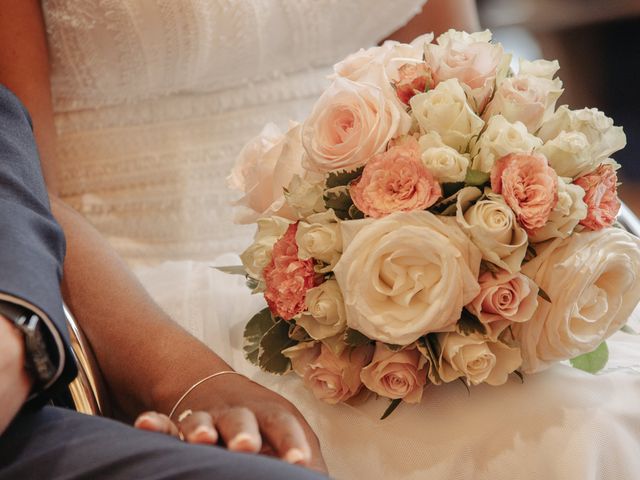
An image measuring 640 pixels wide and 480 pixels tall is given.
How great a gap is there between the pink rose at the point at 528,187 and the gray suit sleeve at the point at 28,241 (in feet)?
1.46

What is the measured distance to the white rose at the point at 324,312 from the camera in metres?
0.85

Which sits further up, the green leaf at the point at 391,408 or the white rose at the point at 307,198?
the white rose at the point at 307,198

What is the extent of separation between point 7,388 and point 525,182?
0.53 meters

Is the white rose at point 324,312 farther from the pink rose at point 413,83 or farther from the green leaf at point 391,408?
the pink rose at point 413,83

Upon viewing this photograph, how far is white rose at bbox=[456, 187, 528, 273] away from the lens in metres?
0.79

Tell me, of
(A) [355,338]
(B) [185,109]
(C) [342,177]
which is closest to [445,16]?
(B) [185,109]

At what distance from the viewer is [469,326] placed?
0.83 metres

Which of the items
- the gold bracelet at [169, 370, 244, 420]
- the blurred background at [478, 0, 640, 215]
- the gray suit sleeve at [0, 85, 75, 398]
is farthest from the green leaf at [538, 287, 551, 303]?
the blurred background at [478, 0, 640, 215]

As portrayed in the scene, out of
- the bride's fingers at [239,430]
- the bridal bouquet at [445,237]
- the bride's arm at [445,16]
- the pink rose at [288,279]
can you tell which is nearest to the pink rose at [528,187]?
the bridal bouquet at [445,237]

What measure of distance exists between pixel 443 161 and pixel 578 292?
0.19m

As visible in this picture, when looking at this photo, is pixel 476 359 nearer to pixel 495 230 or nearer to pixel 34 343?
pixel 495 230

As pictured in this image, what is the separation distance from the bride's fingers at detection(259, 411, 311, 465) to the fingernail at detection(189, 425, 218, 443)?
0.21 ft

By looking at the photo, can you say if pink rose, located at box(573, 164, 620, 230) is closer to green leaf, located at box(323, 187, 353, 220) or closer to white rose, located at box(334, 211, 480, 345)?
white rose, located at box(334, 211, 480, 345)

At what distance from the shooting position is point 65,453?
696 mm
